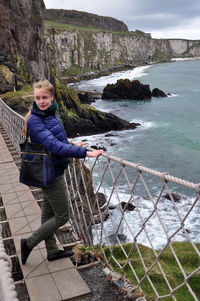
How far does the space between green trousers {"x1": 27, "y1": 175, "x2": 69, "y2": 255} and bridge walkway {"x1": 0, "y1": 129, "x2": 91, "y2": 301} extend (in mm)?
212

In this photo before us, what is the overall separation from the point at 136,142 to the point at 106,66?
393 feet

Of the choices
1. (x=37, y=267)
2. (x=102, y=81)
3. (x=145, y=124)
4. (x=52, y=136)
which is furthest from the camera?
(x=102, y=81)

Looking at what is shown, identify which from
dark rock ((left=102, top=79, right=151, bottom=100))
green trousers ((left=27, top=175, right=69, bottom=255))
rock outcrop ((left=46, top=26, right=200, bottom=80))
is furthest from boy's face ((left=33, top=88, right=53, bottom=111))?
rock outcrop ((left=46, top=26, right=200, bottom=80))

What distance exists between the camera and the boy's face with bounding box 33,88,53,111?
3283mm

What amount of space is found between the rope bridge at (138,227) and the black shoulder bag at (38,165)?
2.39 feet

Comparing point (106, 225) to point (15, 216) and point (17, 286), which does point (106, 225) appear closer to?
point (15, 216)

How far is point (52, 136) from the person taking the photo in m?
3.23

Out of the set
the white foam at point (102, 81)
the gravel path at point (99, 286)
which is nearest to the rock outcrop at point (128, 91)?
the white foam at point (102, 81)

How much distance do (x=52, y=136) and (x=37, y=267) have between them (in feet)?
5.10

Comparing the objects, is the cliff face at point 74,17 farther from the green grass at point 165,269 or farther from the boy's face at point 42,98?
the boy's face at point 42,98

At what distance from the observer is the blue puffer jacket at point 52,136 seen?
319 cm

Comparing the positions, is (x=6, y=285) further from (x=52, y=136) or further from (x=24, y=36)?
(x=24, y=36)

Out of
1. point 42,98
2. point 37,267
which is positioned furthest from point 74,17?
point 37,267

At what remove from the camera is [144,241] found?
12812mm
